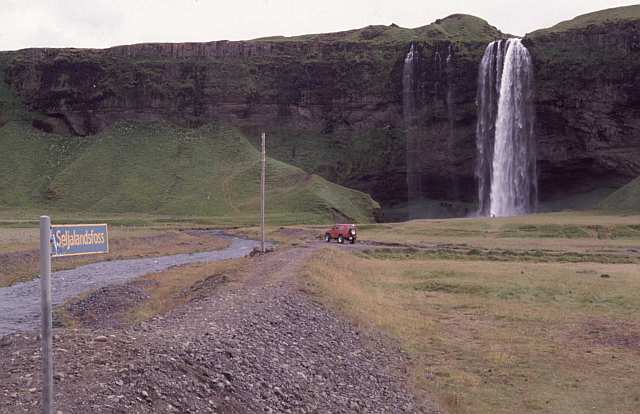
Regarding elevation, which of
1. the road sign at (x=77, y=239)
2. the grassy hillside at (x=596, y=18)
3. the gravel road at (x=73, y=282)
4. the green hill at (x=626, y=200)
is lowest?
the gravel road at (x=73, y=282)

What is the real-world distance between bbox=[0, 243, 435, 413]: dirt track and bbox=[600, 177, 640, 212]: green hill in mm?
58812

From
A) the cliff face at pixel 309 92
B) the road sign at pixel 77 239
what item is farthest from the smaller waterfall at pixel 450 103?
the road sign at pixel 77 239

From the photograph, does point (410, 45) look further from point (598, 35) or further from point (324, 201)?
point (324, 201)

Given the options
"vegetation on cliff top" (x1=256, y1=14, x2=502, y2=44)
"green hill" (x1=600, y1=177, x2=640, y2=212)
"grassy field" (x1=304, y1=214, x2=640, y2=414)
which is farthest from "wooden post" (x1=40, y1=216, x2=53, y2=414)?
"vegetation on cliff top" (x1=256, y1=14, x2=502, y2=44)

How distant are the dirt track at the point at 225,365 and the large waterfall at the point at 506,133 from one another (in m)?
73.5

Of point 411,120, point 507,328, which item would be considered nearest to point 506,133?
point 411,120

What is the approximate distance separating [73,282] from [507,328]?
19424 millimetres

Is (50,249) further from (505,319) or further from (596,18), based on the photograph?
(596,18)

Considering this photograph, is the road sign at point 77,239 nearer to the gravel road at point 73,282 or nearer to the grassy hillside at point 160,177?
the gravel road at point 73,282

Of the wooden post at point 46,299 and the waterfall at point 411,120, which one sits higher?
the waterfall at point 411,120

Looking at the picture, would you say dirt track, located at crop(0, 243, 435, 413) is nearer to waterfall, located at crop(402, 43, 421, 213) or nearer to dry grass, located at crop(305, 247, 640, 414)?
dry grass, located at crop(305, 247, 640, 414)

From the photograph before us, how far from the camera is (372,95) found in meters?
108

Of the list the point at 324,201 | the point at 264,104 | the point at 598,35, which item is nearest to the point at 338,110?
the point at 264,104

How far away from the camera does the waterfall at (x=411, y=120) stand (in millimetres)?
102812
